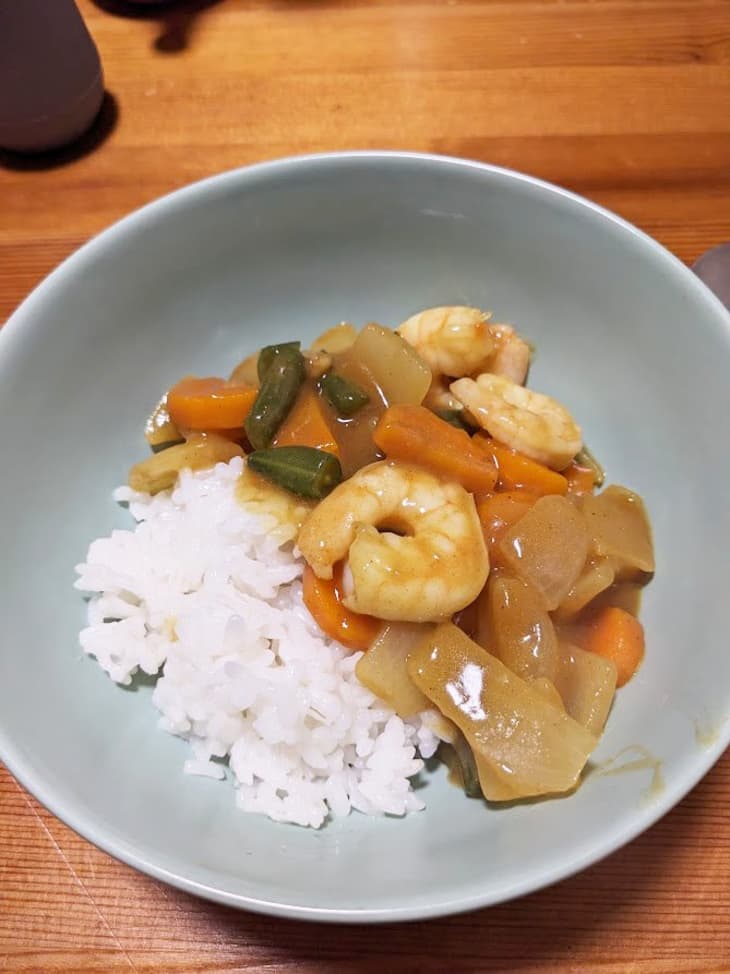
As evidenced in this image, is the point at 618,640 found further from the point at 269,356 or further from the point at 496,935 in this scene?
the point at 269,356

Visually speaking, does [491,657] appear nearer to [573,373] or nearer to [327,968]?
[327,968]

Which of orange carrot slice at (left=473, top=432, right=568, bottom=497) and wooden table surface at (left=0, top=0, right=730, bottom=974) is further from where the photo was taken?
wooden table surface at (left=0, top=0, right=730, bottom=974)

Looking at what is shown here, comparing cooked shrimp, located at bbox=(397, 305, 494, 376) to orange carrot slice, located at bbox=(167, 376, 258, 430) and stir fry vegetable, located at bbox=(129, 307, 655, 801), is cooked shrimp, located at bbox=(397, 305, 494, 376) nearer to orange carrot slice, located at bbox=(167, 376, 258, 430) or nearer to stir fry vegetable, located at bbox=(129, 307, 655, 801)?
stir fry vegetable, located at bbox=(129, 307, 655, 801)

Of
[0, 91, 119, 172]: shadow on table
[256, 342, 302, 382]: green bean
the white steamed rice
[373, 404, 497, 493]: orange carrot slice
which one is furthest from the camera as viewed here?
[0, 91, 119, 172]: shadow on table

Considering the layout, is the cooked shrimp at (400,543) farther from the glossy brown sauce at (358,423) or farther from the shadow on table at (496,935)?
the shadow on table at (496,935)

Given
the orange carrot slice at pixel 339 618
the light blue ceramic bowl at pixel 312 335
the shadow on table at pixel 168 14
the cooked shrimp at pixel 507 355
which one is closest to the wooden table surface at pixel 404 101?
the shadow on table at pixel 168 14

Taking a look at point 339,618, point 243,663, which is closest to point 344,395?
point 339,618

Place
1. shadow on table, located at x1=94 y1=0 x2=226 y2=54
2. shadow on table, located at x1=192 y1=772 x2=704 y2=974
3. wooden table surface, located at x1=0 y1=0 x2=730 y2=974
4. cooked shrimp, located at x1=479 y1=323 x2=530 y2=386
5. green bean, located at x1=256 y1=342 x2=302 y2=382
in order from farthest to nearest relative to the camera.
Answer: shadow on table, located at x1=94 y1=0 x2=226 y2=54
wooden table surface, located at x1=0 y1=0 x2=730 y2=974
cooked shrimp, located at x1=479 y1=323 x2=530 y2=386
green bean, located at x1=256 y1=342 x2=302 y2=382
shadow on table, located at x1=192 y1=772 x2=704 y2=974

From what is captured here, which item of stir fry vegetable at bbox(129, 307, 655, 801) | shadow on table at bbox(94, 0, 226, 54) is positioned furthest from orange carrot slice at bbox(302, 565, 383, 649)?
shadow on table at bbox(94, 0, 226, 54)
